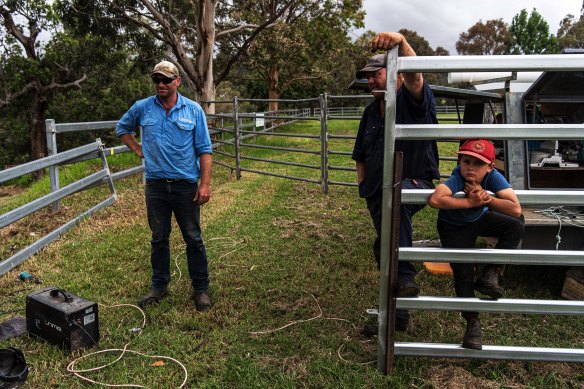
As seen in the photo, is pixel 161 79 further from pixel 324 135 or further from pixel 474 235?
pixel 324 135

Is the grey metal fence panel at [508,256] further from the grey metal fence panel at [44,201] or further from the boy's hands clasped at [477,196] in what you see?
the grey metal fence panel at [44,201]

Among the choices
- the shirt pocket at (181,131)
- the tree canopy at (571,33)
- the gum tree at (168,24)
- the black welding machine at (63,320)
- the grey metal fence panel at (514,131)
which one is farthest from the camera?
the tree canopy at (571,33)

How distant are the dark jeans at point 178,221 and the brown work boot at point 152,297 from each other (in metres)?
0.04

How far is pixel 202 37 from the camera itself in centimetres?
1421

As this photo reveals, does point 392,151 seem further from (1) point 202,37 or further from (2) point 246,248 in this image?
(1) point 202,37

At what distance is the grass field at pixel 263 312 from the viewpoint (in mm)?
2764

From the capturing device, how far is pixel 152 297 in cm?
372

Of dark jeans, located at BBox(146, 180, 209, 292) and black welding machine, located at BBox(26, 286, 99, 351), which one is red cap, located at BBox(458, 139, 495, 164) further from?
black welding machine, located at BBox(26, 286, 99, 351)

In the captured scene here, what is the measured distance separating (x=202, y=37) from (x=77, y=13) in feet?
14.6

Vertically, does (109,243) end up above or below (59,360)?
above

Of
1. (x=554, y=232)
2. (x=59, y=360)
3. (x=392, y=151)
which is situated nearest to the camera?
(x=392, y=151)

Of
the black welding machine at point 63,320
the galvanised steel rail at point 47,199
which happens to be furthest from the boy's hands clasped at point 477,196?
the galvanised steel rail at point 47,199

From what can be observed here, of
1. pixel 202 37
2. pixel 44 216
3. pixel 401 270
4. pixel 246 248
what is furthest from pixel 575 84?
pixel 202 37

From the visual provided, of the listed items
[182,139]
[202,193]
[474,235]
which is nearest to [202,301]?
[202,193]
